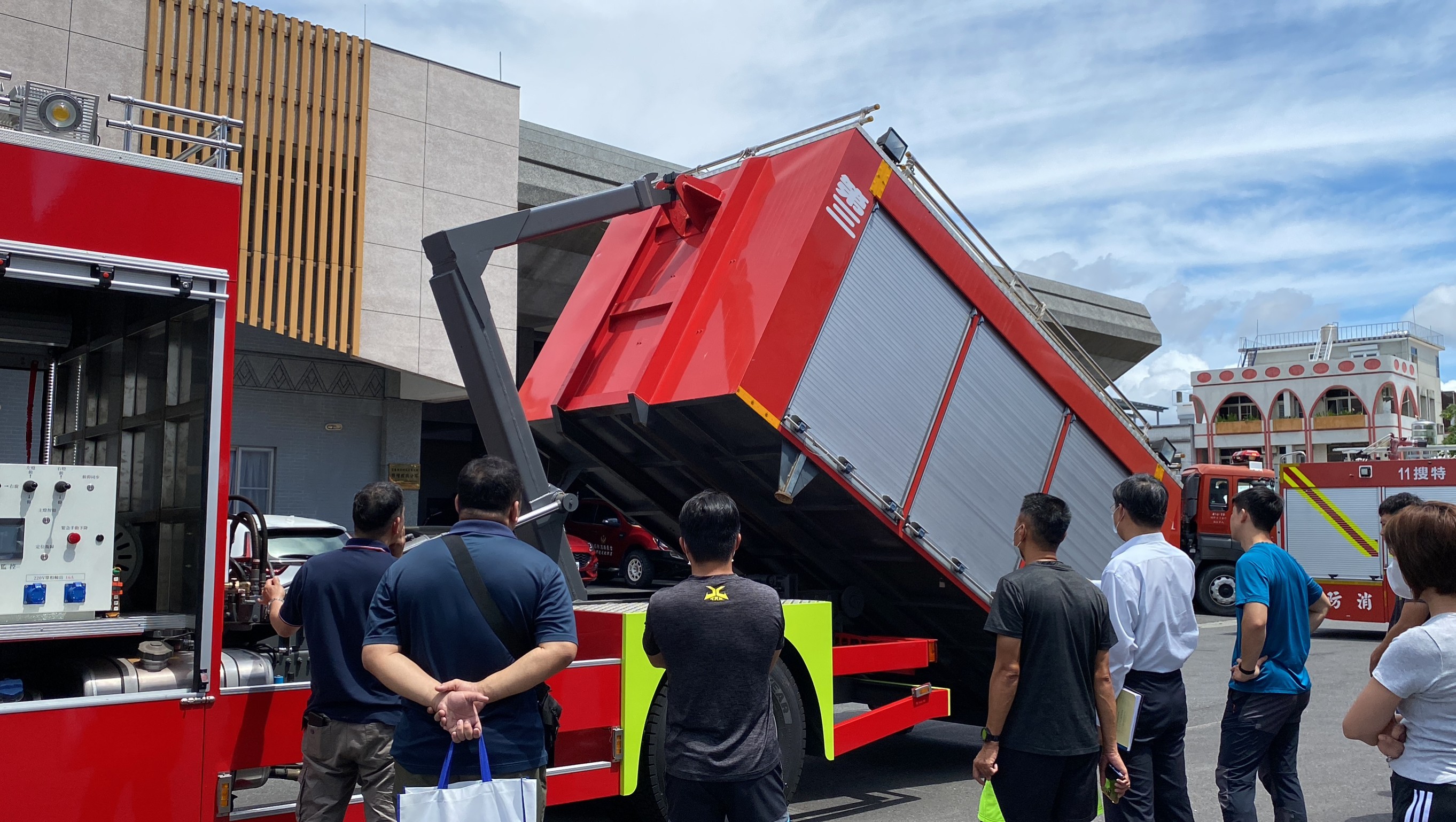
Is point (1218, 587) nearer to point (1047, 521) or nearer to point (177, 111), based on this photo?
point (1047, 521)

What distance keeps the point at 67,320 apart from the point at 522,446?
2203 mm

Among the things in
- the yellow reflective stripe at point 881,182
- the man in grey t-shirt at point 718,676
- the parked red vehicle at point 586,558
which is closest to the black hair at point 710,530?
the man in grey t-shirt at point 718,676

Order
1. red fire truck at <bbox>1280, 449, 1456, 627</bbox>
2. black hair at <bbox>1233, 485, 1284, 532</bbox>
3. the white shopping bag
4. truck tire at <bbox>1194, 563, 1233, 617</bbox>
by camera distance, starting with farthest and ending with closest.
→ truck tire at <bbox>1194, 563, 1233, 617</bbox> < red fire truck at <bbox>1280, 449, 1456, 627</bbox> < black hair at <bbox>1233, 485, 1284, 532</bbox> < the white shopping bag

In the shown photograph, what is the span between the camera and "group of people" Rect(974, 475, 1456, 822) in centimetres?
304

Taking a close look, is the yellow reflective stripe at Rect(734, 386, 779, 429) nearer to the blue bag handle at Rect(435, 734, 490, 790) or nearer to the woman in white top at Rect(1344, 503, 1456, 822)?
the blue bag handle at Rect(435, 734, 490, 790)

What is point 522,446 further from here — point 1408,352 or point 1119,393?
point 1408,352

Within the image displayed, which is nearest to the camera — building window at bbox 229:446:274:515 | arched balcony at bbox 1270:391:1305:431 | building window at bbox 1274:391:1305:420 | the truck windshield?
the truck windshield

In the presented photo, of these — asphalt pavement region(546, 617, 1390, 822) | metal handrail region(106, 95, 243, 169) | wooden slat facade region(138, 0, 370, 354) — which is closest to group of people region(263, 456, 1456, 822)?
metal handrail region(106, 95, 243, 169)

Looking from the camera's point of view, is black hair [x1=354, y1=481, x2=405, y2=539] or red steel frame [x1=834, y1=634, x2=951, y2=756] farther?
red steel frame [x1=834, y1=634, x2=951, y2=756]

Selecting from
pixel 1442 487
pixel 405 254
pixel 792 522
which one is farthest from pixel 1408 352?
pixel 792 522

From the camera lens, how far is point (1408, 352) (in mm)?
83375

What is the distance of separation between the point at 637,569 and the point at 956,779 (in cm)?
1441

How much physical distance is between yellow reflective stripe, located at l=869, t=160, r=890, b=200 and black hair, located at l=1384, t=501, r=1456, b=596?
3949mm

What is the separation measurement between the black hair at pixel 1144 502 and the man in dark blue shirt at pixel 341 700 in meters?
3.04
